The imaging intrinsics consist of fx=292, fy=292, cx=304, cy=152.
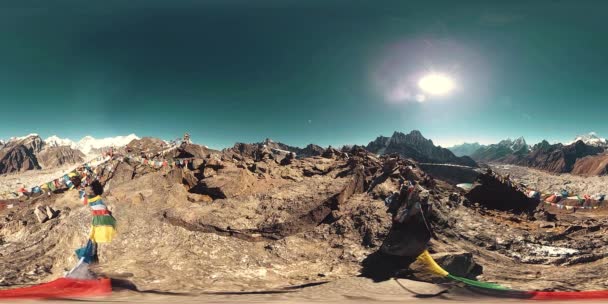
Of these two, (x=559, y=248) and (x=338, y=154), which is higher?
(x=338, y=154)

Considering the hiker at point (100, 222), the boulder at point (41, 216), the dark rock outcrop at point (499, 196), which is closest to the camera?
the hiker at point (100, 222)

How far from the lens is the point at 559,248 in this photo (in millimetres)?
22188

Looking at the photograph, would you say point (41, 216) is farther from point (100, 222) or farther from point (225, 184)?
point (225, 184)

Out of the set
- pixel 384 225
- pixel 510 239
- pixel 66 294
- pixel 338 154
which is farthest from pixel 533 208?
pixel 66 294

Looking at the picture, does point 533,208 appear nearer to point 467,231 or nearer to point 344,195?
point 467,231

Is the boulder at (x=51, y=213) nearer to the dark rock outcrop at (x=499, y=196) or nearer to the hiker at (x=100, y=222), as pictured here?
the hiker at (x=100, y=222)

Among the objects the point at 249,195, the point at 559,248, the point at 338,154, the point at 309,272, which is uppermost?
the point at 338,154

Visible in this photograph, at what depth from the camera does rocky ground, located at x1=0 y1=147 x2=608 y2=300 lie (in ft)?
57.3

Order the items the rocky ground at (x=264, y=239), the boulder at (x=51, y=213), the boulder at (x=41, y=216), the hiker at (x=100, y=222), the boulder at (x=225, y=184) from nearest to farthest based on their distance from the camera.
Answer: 1. the rocky ground at (x=264, y=239)
2. the hiker at (x=100, y=222)
3. the boulder at (x=41, y=216)
4. the boulder at (x=51, y=213)
5. the boulder at (x=225, y=184)

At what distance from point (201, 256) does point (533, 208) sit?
40.9 meters

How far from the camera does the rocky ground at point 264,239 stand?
17469 mm

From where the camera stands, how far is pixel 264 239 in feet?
78.5

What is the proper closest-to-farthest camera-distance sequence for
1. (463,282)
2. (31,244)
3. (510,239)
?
1. (463,282)
2. (31,244)
3. (510,239)

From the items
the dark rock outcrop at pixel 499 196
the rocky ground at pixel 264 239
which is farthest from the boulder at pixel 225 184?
the dark rock outcrop at pixel 499 196
